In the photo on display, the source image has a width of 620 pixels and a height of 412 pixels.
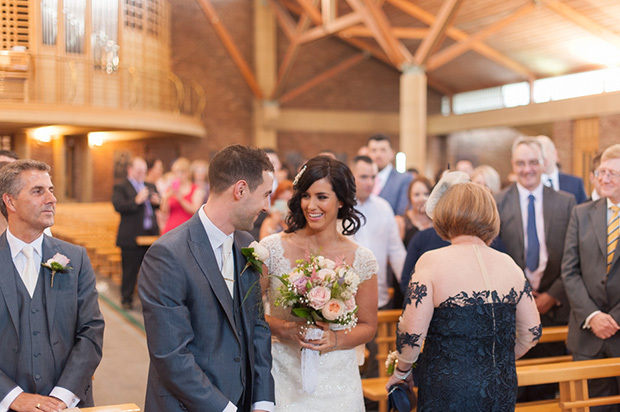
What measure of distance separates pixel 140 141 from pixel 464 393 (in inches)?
610

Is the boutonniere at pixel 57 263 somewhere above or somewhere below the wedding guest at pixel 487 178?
below

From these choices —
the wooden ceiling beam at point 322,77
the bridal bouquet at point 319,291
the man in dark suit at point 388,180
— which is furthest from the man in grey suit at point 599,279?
the wooden ceiling beam at point 322,77

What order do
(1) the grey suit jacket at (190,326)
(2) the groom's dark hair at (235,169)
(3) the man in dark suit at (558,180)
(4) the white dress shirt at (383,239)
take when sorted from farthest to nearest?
(3) the man in dark suit at (558,180), (4) the white dress shirt at (383,239), (2) the groom's dark hair at (235,169), (1) the grey suit jacket at (190,326)

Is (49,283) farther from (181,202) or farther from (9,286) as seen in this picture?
(181,202)

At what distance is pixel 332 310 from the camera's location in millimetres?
2656

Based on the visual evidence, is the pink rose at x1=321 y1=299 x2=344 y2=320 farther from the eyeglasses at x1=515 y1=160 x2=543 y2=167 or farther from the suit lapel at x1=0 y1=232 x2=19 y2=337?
the eyeglasses at x1=515 y1=160 x2=543 y2=167

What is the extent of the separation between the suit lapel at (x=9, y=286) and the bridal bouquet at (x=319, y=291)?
3.67 feet

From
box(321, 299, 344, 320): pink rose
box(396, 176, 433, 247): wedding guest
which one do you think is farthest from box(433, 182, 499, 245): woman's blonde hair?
box(396, 176, 433, 247): wedding guest

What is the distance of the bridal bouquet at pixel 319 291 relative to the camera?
265 cm

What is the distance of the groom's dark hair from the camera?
2.44 meters

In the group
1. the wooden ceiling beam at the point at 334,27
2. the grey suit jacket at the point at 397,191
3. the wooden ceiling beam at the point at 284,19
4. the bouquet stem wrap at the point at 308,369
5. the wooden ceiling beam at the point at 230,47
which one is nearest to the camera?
the bouquet stem wrap at the point at 308,369

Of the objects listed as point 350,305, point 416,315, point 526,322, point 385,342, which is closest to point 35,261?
point 350,305

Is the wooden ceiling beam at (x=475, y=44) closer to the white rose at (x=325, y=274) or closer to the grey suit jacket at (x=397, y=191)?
the grey suit jacket at (x=397, y=191)

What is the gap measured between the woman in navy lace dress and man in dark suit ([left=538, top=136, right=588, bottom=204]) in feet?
9.01
